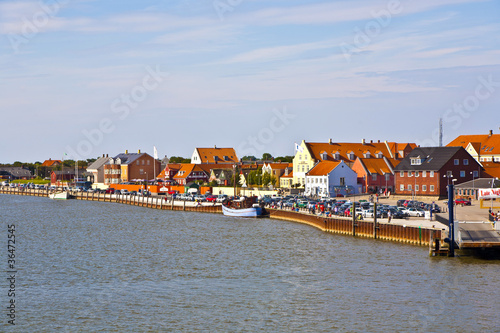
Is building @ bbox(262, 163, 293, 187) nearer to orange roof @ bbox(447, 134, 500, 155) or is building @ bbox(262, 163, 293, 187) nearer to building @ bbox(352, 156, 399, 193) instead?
building @ bbox(352, 156, 399, 193)

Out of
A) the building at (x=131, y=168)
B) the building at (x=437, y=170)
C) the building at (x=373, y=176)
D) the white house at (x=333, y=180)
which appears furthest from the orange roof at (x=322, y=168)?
the building at (x=131, y=168)

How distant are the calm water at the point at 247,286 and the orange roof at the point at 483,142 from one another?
70.1 meters

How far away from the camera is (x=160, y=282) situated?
4050cm

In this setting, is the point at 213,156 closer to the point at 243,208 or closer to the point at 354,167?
the point at 354,167

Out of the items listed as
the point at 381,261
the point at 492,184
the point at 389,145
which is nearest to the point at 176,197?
the point at 389,145

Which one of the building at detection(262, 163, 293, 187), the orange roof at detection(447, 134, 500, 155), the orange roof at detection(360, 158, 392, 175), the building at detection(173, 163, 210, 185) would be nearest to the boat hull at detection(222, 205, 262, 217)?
the orange roof at detection(360, 158, 392, 175)

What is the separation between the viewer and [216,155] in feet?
550

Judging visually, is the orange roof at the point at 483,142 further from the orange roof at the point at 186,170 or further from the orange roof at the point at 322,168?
the orange roof at the point at 186,170

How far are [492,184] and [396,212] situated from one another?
86.3 ft

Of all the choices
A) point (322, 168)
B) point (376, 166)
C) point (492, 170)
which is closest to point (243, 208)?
point (322, 168)

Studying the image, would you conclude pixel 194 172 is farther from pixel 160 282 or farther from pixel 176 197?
pixel 160 282

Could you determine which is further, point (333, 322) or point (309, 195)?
point (309, 195)

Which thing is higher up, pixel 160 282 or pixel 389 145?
pixel 389 145

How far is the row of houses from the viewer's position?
316ft
